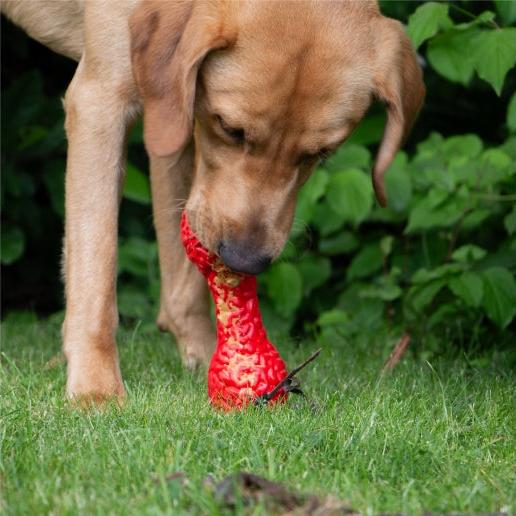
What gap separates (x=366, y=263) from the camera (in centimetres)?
564

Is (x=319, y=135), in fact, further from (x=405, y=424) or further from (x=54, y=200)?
(x=54, y=200)

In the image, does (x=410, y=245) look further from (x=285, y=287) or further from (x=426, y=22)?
(x=426, y=22)

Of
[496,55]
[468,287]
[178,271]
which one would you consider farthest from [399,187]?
[496,55]

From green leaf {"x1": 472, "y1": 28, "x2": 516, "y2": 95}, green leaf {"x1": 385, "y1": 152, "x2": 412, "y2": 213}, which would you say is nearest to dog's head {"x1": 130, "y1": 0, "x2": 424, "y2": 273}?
green leaf {"x1": 472, "y1": 28, "x2": 516, "y2": 95}

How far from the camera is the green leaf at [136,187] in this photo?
5897 millimetres

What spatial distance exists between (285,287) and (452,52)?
5.58 feet

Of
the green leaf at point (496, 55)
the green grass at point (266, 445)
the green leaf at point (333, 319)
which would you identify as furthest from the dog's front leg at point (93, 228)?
the green leaf at point (333, 319)

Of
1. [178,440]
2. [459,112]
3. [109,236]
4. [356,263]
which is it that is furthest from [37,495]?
[459,112]

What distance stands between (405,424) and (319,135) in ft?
3.36

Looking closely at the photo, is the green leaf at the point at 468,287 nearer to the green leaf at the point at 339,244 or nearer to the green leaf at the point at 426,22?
the green leaf at the point at 339,244

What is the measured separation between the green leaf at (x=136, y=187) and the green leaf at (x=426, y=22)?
2263 millimetres

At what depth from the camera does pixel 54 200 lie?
618cm

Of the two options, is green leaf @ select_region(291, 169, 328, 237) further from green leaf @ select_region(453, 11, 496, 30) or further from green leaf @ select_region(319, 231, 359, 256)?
green leaf @ select_region(453, 11, 496, 30)

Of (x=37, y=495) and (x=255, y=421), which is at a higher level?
(x=37, y=495)
